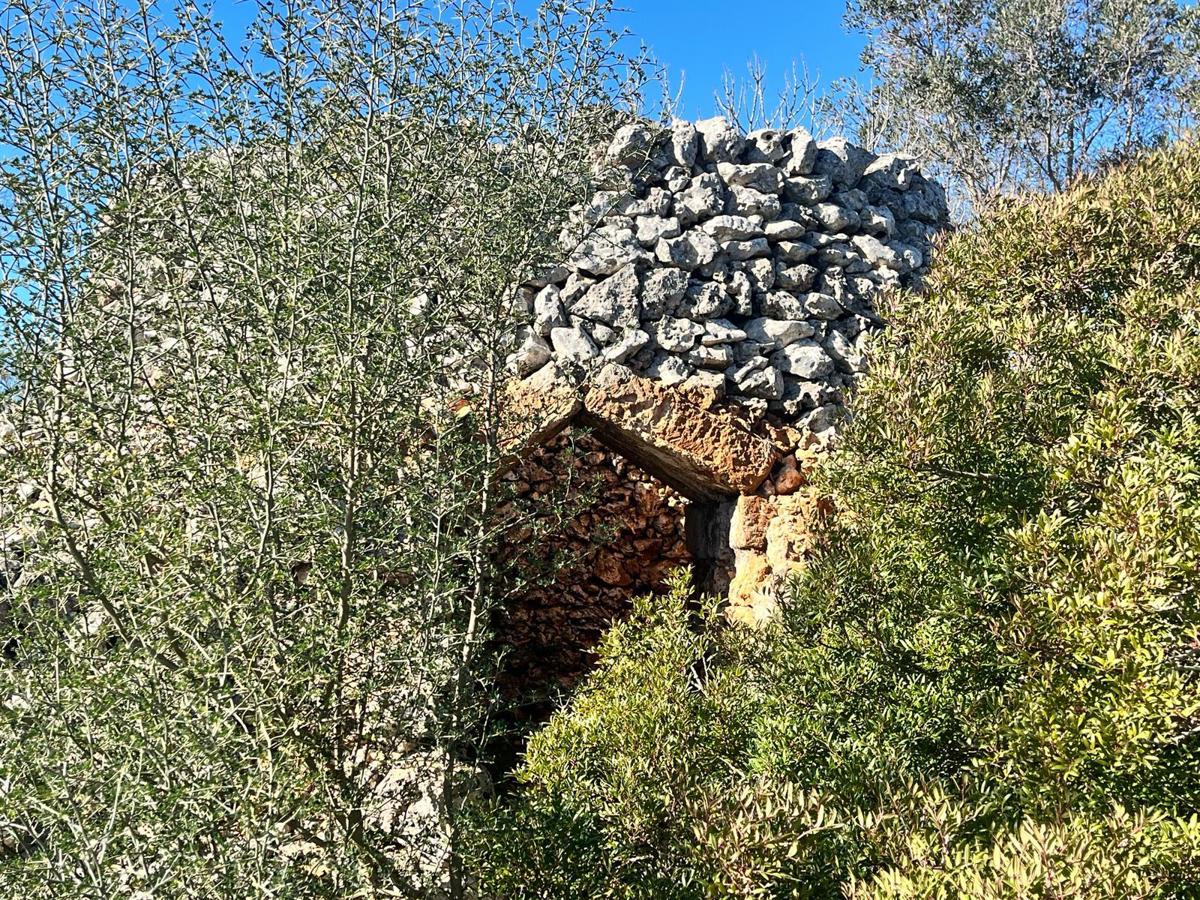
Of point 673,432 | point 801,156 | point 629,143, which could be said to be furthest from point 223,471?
point 801,156

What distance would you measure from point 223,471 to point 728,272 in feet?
13.4

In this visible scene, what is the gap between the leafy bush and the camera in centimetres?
279

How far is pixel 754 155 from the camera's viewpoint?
7.19 metres

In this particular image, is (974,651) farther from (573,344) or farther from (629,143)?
(629,143)

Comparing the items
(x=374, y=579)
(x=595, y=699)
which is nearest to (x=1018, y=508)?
(x=595, y=699)

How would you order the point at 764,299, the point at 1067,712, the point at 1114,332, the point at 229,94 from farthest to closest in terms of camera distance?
1. the point at 764,299
2. the point at 1114,332
3. the point at 229,94
4. the point at 1067,712

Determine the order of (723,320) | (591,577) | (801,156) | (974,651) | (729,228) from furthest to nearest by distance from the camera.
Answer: (591,577) → (801,156) → (729,228) → (723,320) → (974,651)

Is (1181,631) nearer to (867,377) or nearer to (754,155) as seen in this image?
(867,377)

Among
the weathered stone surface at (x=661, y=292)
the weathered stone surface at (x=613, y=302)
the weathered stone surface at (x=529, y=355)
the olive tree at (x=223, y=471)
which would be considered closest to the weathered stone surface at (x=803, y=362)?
the weathered stone surface at (x=661, y=292)

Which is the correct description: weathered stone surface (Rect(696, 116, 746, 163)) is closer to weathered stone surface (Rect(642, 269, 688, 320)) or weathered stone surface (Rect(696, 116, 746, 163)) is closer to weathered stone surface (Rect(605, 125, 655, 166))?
weathered stone surface (Rect(605, 125, 655, 166))

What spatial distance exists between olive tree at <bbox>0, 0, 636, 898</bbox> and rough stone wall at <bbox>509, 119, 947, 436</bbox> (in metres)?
2.03

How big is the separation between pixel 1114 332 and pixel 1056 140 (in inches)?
499

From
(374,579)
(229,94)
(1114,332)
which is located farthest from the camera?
(374,579)

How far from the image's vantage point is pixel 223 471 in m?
3.53
